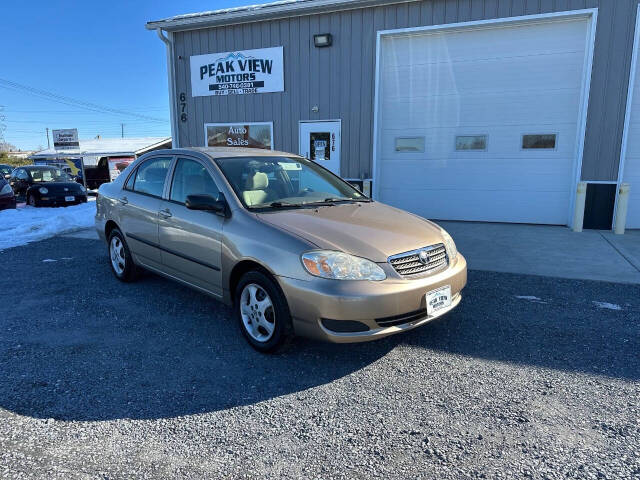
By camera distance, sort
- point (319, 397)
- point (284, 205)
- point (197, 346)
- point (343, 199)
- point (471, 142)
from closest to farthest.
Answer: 1. point (319, 397)
2. point (197, 346)
3. point (284, 205)
4. point (343, 199)
5. point (471, 142)

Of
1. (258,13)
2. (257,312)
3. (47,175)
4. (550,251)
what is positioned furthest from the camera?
(47,175)

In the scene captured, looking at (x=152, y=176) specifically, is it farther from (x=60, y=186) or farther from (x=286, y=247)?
(x=60, y=186)

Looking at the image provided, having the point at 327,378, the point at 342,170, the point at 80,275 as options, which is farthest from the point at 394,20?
the point at 327,378

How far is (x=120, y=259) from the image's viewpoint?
16.8ft

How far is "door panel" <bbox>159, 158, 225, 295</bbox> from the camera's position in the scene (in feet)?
11.9

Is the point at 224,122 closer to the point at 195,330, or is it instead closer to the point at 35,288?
the point at 35,288

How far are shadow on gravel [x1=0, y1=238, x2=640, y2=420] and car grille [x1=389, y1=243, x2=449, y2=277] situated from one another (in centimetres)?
67

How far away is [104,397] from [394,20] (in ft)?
28.3

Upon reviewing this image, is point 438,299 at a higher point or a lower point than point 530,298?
higher

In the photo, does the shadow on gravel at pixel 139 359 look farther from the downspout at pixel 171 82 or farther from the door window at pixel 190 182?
the downspout at pixel 171 82

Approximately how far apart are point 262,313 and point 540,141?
747 cm

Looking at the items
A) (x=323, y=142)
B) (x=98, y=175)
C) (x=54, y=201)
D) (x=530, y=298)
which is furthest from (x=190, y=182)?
(x=98, y=175)

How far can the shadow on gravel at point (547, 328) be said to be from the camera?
3238mm

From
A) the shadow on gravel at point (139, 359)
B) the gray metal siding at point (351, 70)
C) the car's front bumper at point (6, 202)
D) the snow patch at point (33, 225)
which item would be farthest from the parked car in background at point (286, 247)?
the car's front bumper at point (6, 202)
